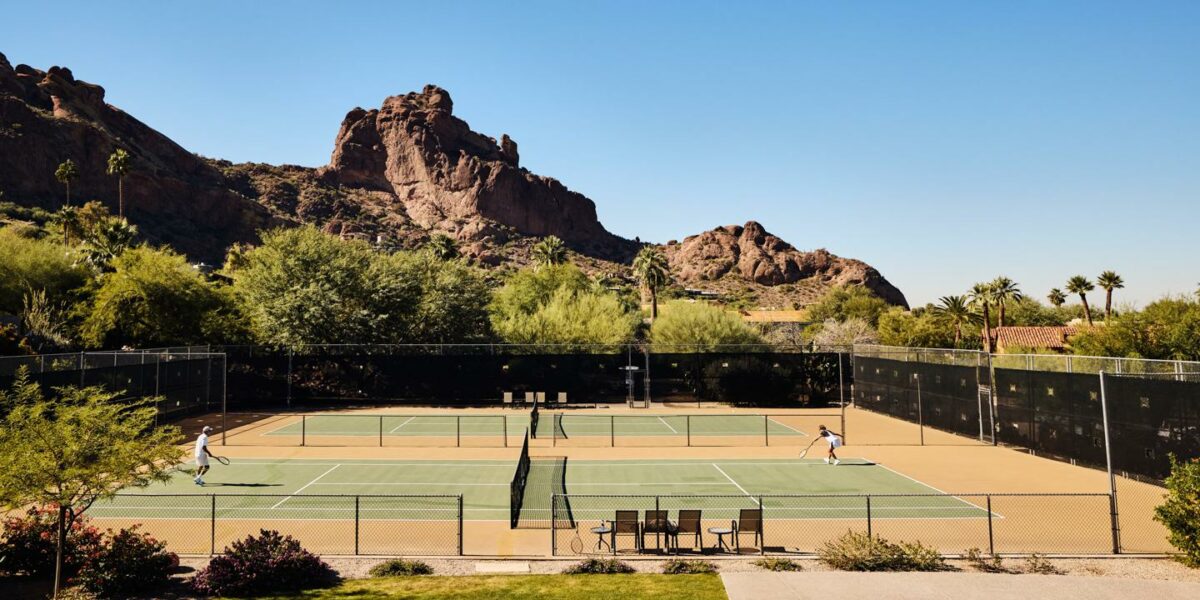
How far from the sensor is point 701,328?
53500 millimetres

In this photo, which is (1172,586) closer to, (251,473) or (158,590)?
(158,590)

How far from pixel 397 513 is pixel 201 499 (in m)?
5.94

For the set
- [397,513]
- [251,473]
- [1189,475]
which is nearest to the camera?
[1189,475]

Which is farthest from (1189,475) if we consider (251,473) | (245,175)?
(245,175)

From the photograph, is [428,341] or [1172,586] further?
[428,341]

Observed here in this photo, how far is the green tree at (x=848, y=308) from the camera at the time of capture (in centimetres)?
9306

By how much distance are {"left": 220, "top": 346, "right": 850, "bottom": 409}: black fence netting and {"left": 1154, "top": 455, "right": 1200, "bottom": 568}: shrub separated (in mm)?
30087

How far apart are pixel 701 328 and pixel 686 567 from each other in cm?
4057

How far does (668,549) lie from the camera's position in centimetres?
1465

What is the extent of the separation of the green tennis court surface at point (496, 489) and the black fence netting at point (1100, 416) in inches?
248

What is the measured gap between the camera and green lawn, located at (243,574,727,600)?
11.9 meters

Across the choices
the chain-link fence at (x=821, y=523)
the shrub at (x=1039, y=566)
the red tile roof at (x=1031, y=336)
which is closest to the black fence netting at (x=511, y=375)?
the chain-link fence at (x=821, y=523)

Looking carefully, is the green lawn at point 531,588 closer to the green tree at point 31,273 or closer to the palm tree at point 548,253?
the green tree at point 31,273

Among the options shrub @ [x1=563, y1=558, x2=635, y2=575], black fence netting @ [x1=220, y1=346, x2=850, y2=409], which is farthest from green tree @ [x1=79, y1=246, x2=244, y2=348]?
shrub @ [x1=563, y1=558, x2=635, y2=575]
